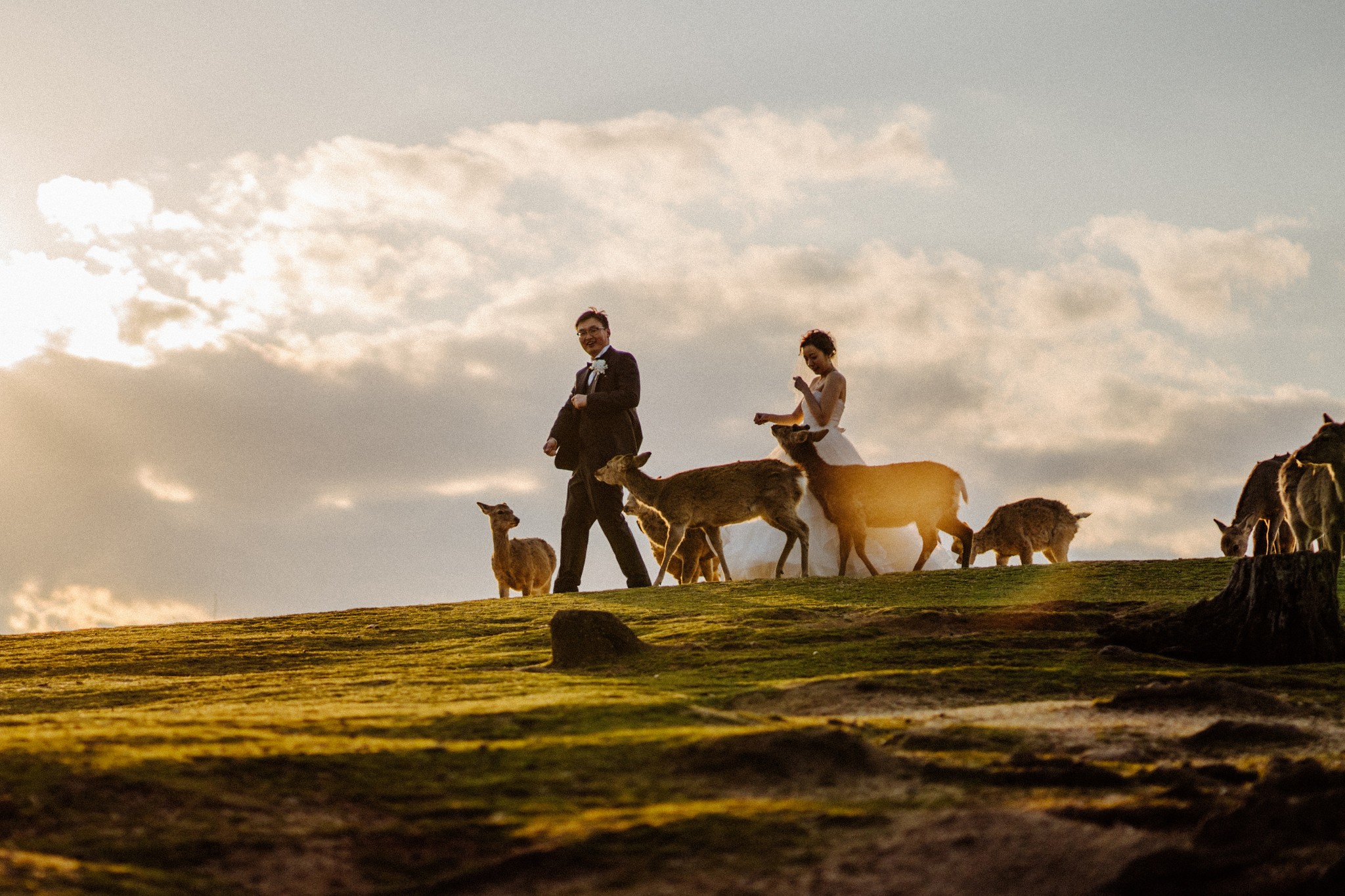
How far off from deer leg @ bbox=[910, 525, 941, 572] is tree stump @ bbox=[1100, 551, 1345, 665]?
22.1 ft

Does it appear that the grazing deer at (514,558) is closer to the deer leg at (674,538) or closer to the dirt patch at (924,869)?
the deer leg at (674,538)

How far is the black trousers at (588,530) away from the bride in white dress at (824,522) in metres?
2.44

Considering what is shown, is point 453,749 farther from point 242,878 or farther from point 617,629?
point 617,629

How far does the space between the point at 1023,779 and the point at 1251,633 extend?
5.21 m

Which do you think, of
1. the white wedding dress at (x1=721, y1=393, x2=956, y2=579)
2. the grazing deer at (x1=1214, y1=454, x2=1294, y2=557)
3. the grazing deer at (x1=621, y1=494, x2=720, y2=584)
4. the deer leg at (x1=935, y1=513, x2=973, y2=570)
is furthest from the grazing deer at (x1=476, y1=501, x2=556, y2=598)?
the grazing deer at (x1=1214, y1=454, x2=1294, y2=557)

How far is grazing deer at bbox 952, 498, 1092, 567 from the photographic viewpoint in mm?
23062

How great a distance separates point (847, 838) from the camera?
4250mm

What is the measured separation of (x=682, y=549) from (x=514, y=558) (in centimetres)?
496

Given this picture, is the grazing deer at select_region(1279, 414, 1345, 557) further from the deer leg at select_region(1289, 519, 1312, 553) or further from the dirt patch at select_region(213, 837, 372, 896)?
the dirt patch at select_region(213, 837, 372, 896)

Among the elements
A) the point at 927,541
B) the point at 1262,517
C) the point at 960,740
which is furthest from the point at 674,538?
the point at 960,740

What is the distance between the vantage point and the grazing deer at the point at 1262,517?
1700 cm

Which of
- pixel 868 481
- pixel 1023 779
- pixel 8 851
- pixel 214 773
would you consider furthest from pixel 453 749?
pixel 868 481

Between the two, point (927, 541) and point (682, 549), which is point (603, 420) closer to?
point (682, 549)

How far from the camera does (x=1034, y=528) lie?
909 inches
